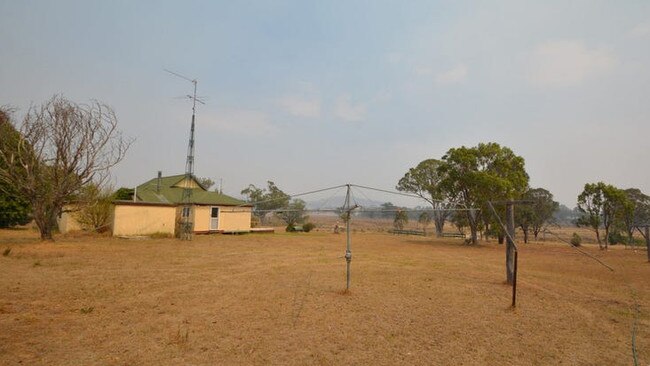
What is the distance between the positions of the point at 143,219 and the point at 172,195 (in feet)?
23.6

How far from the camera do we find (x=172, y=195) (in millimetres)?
35156

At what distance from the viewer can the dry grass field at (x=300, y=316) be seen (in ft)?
21.0

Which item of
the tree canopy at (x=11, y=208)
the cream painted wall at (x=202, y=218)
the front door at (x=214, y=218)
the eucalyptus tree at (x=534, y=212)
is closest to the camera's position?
the tree canopy at (x=11, y=208)

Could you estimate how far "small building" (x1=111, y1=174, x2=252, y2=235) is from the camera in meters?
27.5

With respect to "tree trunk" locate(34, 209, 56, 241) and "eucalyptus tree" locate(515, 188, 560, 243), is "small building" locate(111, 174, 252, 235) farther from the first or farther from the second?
"eucalyptus tree" locate(515, 188, 560, 243)

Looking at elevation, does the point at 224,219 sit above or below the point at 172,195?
below

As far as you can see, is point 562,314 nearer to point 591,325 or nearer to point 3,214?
point 591,325

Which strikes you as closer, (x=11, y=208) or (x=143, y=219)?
(x=143, y=219)

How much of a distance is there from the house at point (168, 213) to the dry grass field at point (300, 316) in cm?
1202

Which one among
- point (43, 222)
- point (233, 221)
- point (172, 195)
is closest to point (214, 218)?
point (233, 221)

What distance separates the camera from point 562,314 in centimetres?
943

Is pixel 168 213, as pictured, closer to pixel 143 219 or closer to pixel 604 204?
pixel 143 219

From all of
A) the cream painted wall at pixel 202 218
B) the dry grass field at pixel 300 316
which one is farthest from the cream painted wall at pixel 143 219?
the dry grass field at pixel 300 316

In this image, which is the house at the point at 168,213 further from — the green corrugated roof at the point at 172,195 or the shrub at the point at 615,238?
the shrub at the point at 615,238
